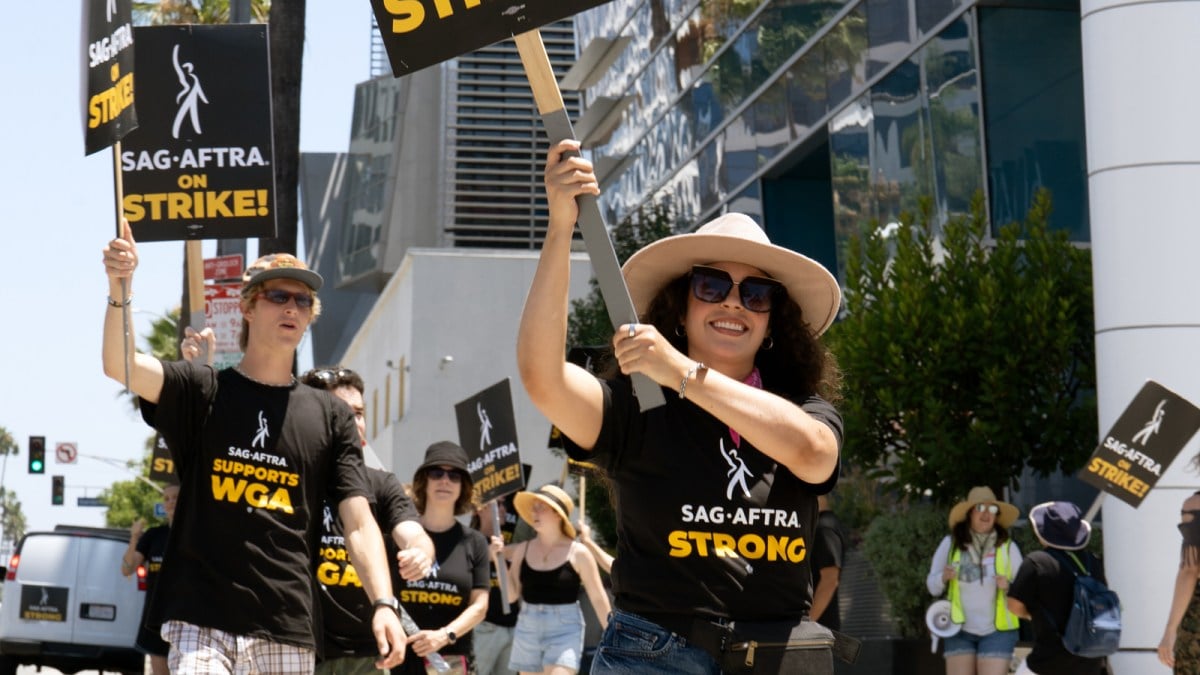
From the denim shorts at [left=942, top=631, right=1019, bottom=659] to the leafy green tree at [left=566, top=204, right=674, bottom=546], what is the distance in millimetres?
14497

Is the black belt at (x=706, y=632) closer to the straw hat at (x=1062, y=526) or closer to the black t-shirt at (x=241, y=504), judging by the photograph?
the black t-shirt at (x=241, y=504)

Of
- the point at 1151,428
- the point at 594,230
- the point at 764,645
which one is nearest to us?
the point at 594,230

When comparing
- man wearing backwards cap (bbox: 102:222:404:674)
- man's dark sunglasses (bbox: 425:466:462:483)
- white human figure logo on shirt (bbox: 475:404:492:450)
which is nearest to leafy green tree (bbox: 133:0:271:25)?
white human figure logo on shirt (bbox: 475:404:492:450)

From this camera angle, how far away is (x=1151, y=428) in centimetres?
1309

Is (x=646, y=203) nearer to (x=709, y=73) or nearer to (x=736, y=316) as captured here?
(x=709, y=73)

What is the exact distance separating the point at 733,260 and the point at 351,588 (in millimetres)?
3588

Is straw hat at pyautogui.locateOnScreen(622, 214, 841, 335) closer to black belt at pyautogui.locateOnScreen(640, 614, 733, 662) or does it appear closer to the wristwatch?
black belt at pyautogui.locateOnScreen(640, 614, 733, 662)

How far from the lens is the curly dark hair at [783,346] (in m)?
4.84

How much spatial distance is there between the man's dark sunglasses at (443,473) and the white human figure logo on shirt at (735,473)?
601cm

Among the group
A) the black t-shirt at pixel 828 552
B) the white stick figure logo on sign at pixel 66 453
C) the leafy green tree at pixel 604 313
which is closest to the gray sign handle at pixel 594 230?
the black t-shirt at pixel 828 552

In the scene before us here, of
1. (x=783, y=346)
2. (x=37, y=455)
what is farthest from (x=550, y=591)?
(x=37, y=455)

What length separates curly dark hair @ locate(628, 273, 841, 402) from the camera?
4840 mm

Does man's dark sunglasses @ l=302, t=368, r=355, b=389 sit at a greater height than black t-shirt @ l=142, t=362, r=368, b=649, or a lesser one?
greater

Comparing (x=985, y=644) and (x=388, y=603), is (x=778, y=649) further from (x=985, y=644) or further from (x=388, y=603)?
(x=985, y=644)
